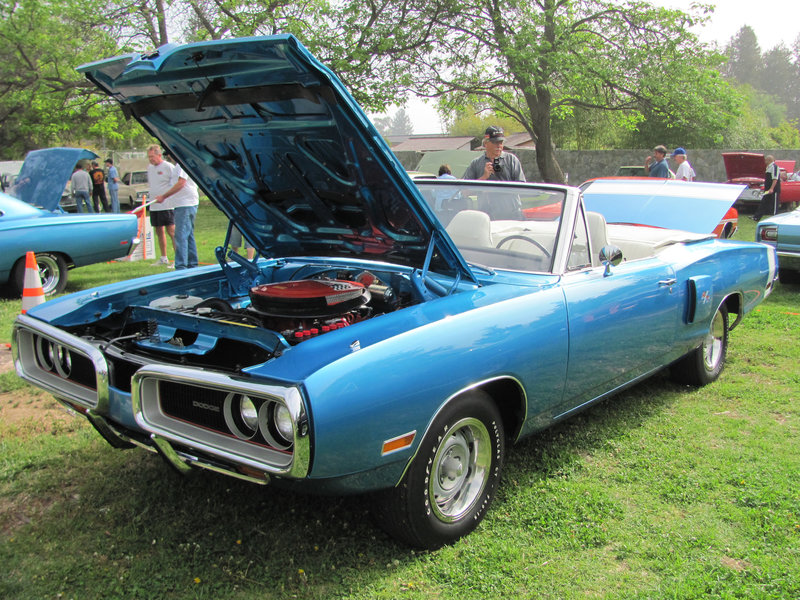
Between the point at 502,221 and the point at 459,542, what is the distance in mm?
1736

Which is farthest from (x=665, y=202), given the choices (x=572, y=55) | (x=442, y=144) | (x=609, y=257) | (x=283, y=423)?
(x=442, y=144)

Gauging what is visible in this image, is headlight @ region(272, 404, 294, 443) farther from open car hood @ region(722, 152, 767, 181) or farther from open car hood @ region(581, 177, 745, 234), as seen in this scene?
open car hood @ region(722, 152, 767, 181)

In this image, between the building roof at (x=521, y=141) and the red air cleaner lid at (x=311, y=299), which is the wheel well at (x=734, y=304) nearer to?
the red air cleaner lid at (x=311, y=299)

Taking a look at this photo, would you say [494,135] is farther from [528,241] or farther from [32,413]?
[32,413]

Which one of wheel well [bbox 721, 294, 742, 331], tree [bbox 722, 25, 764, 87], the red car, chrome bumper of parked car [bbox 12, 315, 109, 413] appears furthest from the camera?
tree [bbox 722, 25, 764, 87]

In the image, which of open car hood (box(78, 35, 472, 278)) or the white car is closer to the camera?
open car hood (box(78, 35, 472, 278))

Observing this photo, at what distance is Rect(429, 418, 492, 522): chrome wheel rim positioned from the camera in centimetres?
264

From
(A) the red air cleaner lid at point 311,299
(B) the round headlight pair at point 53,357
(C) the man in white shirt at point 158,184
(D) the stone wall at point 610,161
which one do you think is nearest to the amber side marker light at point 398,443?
(A) the red air cleaner lid at point 311,299

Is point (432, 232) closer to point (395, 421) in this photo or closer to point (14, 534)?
point (395, 421)

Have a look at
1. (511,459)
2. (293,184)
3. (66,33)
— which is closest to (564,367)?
(511,459)

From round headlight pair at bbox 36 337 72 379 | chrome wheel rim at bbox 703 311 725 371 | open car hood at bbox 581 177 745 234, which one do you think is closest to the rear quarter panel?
round headlight pair at bbox 36 337 72 379

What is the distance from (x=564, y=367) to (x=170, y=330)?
179 centimetres

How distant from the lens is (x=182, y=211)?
26.2 ft

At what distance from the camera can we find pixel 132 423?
250 centimetres
